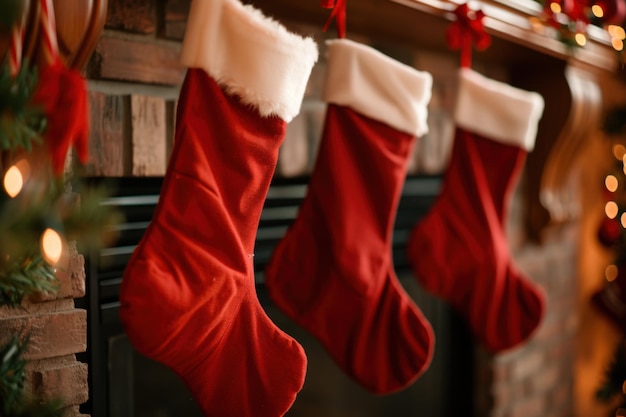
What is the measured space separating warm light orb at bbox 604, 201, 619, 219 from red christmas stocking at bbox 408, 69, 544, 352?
661 mm

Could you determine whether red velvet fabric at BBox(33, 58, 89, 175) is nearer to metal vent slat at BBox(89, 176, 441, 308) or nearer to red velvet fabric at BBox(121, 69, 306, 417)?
red velvet fabric at BBox(121, 69, 306, 417)

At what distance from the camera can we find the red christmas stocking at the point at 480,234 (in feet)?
5.02

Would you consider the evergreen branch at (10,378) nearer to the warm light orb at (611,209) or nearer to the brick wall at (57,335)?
the brick wall at (57,335)

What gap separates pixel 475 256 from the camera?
1.55 m

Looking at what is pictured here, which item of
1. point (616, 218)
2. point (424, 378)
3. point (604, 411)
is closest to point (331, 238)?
point (424, 378)

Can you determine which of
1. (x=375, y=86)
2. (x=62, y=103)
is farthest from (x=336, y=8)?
(x=62, y=103)

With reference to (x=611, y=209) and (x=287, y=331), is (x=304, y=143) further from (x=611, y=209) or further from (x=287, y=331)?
(x=611, y=209)

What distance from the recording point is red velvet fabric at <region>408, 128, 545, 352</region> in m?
1.54

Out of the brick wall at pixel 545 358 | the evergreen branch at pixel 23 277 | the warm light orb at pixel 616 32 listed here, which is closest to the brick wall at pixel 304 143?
the brick wall at pixel 545 358

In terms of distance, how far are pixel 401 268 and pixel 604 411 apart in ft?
4.09

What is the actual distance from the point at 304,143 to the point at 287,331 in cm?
41

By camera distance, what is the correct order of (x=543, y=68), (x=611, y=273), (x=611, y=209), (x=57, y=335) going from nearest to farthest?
(x=57, y=335) < (x=543, y=68) < (x=611, y=209) < (x=611, y=273)

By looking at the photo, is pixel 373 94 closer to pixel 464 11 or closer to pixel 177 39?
pixel 464 11

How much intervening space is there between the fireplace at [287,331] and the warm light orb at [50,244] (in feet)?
1.21
